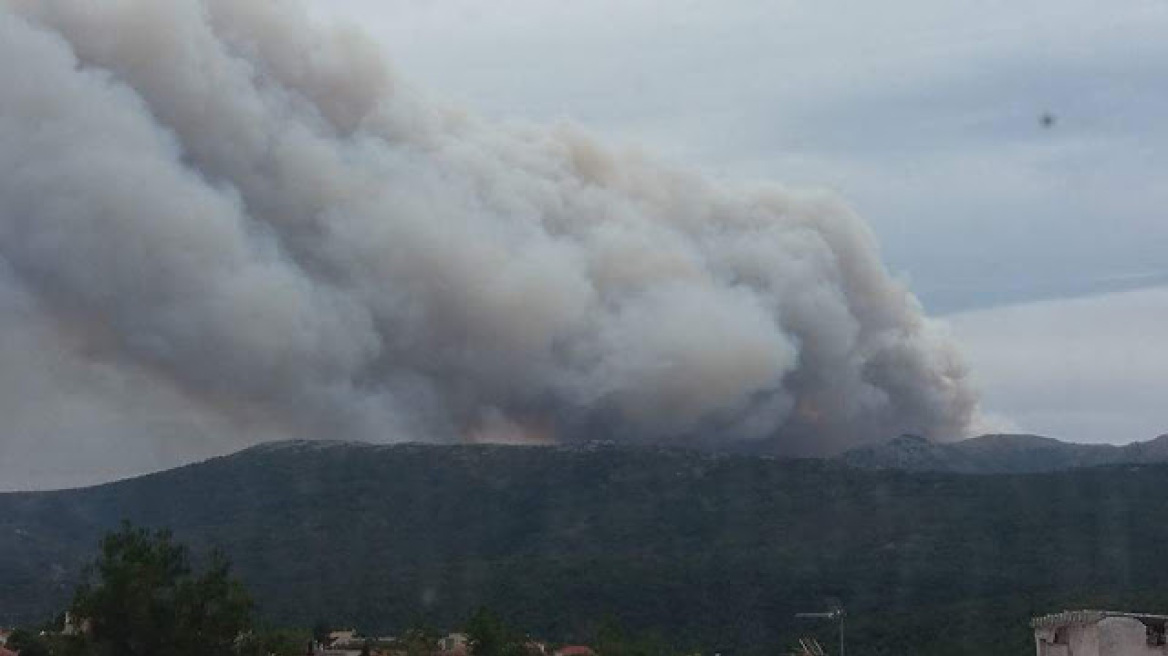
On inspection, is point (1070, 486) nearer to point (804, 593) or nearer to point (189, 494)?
point (804, 593)

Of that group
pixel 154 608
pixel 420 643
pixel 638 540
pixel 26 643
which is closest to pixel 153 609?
pixel 154 608

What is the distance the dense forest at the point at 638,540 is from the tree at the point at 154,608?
4462 centimetres

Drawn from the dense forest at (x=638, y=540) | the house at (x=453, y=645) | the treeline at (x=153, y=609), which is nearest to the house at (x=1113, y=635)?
the treeline at (x=153, y=609)

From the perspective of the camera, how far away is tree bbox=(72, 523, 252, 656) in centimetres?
3641

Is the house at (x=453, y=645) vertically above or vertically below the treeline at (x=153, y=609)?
above

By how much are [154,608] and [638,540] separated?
90446mm

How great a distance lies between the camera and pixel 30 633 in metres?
66.1

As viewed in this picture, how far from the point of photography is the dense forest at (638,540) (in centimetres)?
9681

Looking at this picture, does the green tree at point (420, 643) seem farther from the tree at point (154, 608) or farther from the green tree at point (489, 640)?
the tree at point (154, 608)

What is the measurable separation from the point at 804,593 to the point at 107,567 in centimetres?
6952

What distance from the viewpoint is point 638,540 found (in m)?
126

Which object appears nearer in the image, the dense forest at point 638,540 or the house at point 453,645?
the house at point 453,645

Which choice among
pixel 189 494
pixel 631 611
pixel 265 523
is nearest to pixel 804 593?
pixel 631 611

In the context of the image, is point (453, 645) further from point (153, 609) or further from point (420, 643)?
point (153, 609)
